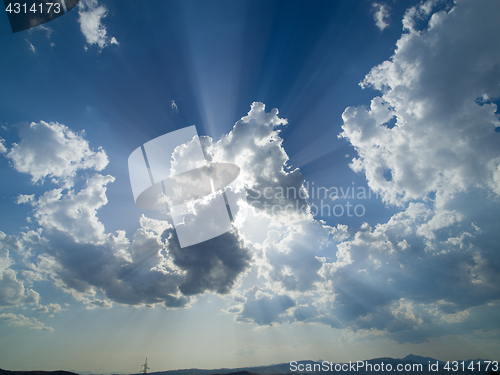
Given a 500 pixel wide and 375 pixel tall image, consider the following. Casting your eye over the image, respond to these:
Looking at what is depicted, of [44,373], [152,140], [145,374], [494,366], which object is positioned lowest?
[44,373]

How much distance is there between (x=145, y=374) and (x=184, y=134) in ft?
433

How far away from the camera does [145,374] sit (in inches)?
4215

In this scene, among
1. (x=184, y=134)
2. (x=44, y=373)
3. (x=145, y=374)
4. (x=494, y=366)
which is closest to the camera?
(x=184, y=134)

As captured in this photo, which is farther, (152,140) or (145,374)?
(145,374)

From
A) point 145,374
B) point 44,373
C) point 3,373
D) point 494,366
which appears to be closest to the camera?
point 494,366

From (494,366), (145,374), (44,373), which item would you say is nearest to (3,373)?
(44,373)

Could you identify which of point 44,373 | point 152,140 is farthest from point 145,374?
point 152,140

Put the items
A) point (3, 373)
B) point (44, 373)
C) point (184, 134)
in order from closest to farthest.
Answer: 1. point (184, 134)
2. point (3, 373)
3. point (44, 373)

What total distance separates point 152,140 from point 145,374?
129623mm

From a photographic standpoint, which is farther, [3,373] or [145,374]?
[3,373]

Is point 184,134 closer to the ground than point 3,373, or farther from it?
farther from it

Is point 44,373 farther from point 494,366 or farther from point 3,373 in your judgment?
point 494,366

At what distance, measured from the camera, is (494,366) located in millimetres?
55906

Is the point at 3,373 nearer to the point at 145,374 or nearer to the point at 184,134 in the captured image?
the point at 145,374
